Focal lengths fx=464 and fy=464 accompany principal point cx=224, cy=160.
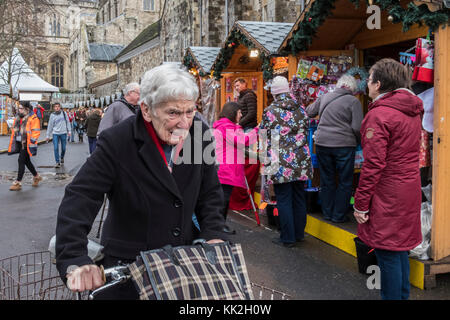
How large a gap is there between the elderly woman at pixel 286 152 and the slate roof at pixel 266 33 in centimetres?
214

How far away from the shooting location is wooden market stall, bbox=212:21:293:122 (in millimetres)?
7586

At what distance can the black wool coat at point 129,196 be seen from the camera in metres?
1.95

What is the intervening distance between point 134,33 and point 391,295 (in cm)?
5642

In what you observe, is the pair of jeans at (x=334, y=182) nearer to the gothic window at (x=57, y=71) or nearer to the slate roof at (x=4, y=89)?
the slate roof at (x=4, y=89)

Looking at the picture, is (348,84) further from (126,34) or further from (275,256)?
(126,34)

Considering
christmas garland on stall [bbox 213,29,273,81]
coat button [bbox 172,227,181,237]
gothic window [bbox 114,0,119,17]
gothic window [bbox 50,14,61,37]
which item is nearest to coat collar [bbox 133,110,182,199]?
coat button [bbox 172,227,181,237]

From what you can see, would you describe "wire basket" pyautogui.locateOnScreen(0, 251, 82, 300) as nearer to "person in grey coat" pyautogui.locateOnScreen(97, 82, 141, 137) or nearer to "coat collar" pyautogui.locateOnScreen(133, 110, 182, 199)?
"coat collar" pyautogui.locateOnScreen(133, 110, 182, 199)

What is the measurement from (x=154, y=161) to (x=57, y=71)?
3041 inches

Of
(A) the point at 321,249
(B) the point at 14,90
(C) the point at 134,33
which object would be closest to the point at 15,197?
(A) the point at 321,249

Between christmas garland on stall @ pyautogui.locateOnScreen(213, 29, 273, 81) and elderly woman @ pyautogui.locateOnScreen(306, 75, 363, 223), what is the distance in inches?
73.8

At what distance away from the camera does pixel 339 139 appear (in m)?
5.53

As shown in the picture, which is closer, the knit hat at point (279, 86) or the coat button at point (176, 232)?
the coat button at point (176, 232)

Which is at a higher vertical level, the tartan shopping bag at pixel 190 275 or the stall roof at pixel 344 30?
the stall roof at pixel 344 30

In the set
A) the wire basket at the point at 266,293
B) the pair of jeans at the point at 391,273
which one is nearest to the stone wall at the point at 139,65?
the wire basket at the point at 266,293
